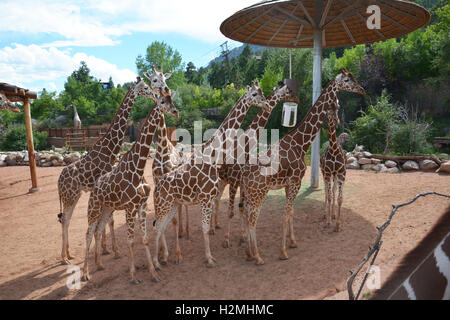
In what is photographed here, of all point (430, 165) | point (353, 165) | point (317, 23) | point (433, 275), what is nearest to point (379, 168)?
point (353, 165)

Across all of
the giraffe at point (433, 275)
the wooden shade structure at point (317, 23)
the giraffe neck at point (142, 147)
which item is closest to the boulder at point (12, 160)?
the wooden shade structure at point (317, 23)

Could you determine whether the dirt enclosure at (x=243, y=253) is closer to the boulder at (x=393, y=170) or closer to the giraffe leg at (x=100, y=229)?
the giraffe leg at (x=100, y=229)

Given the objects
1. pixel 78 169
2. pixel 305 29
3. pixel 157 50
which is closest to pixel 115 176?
pixel 78 169

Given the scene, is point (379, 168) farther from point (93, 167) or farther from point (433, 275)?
point (433, 275)

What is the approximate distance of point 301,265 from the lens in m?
4.63

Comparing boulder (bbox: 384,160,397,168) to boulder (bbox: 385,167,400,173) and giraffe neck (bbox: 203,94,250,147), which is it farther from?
giraffe neck (bbox: 203,94,250,147)

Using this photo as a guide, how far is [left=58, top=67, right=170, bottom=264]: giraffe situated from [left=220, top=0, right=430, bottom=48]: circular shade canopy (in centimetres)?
396

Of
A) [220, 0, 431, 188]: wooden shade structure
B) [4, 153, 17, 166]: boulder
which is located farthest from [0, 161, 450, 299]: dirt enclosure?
[4, 153, 17, 166]: boulder

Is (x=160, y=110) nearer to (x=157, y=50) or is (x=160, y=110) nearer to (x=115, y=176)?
(x=115, y=176)

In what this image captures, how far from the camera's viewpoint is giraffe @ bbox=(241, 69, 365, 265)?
190 inches

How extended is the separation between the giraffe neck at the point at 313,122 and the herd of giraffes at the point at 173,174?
17 millimetres

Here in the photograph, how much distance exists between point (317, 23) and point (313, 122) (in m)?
4.20

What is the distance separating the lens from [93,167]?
205 inches

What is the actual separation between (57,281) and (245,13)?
6.94m
